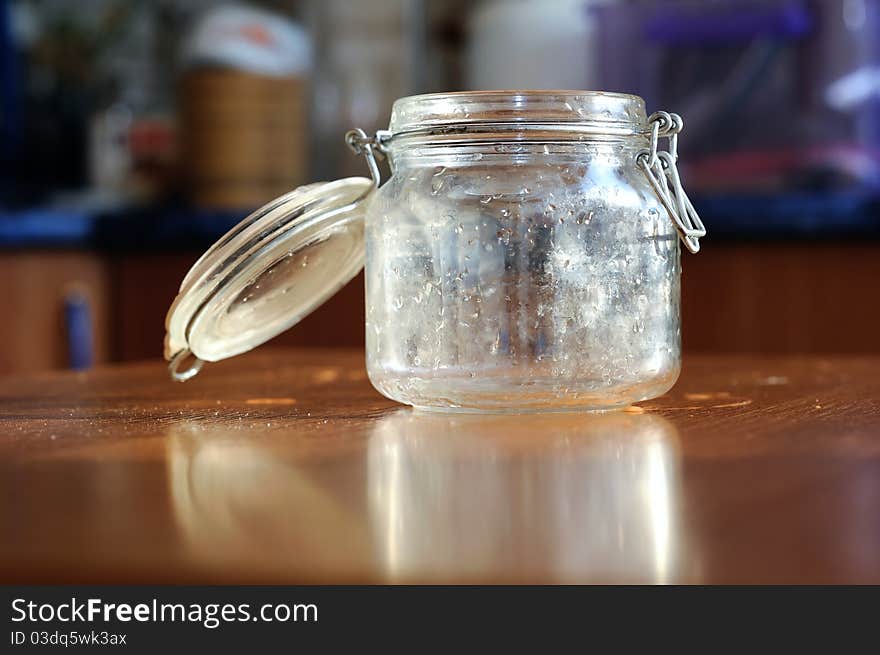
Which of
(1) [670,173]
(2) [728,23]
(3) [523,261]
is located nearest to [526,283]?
(3) [523,261]

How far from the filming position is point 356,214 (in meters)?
0.67

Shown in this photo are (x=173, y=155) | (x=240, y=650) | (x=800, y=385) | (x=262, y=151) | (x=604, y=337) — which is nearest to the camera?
(x=240, y=650)

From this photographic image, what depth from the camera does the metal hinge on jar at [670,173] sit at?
623 millimetres

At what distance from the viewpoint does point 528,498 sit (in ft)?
1.31

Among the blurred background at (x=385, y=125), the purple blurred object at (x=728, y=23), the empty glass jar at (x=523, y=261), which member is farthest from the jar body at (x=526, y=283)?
the purple blurred object at (x=728, y=23)

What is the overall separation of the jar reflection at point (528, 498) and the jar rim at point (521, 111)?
136mm

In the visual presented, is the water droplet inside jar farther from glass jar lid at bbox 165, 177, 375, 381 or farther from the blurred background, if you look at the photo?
the blurred background

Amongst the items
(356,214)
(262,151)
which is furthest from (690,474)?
(262,151)

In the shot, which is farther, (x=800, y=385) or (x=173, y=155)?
(x=173, y=155)

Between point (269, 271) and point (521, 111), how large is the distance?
0.16 metres

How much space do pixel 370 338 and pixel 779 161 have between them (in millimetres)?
1343

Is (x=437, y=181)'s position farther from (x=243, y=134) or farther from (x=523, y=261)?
(x=243, y=134)

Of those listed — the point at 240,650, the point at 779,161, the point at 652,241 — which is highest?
the point at 779,161

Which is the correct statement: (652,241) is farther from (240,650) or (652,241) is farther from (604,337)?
(240,650)
